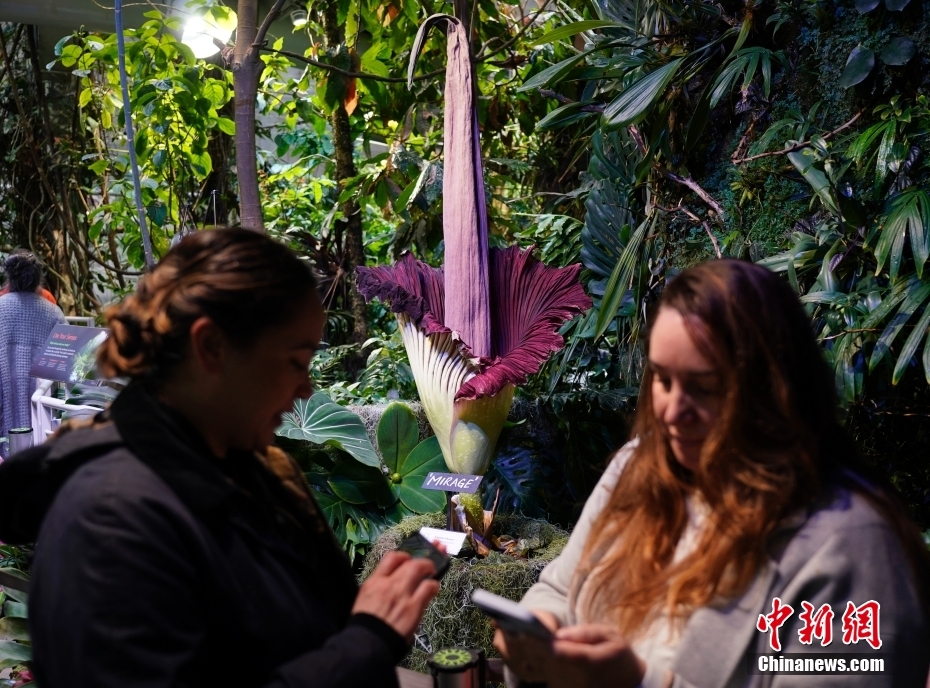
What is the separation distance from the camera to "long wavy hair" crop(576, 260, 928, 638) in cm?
91

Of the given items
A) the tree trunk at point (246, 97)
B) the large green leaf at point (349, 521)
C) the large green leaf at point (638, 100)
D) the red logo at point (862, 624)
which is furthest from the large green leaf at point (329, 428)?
the red logo at point (862, 624)

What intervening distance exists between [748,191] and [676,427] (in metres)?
1.55

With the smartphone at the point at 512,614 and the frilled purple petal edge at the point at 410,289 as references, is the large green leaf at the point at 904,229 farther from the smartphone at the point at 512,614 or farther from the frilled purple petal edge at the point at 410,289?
the smartphone at the point at 512,614

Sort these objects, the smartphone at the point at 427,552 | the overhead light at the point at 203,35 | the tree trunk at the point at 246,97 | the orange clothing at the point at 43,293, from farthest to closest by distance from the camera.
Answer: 1. the orange clothing at the point at 43,293
2. the overhead light at the point at 203,35
3. the tree trunk at the point at 246,97
4. the smartphone at the point at 427,552

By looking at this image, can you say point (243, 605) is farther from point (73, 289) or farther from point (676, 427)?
point (73, 289)

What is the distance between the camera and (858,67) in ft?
6.56

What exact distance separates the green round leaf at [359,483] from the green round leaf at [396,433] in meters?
0.06

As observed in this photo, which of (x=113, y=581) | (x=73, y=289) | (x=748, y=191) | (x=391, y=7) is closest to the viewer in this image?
(x=113, y=581)

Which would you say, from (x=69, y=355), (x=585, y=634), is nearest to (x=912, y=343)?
(x=585, y=634)

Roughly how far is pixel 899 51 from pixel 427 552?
1635 mm

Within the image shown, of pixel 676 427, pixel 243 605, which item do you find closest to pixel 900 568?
pixel 676 427

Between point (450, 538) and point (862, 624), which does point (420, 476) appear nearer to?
point (450, 538)

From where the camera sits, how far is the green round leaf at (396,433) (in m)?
2.58

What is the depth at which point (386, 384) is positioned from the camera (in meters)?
3.41
